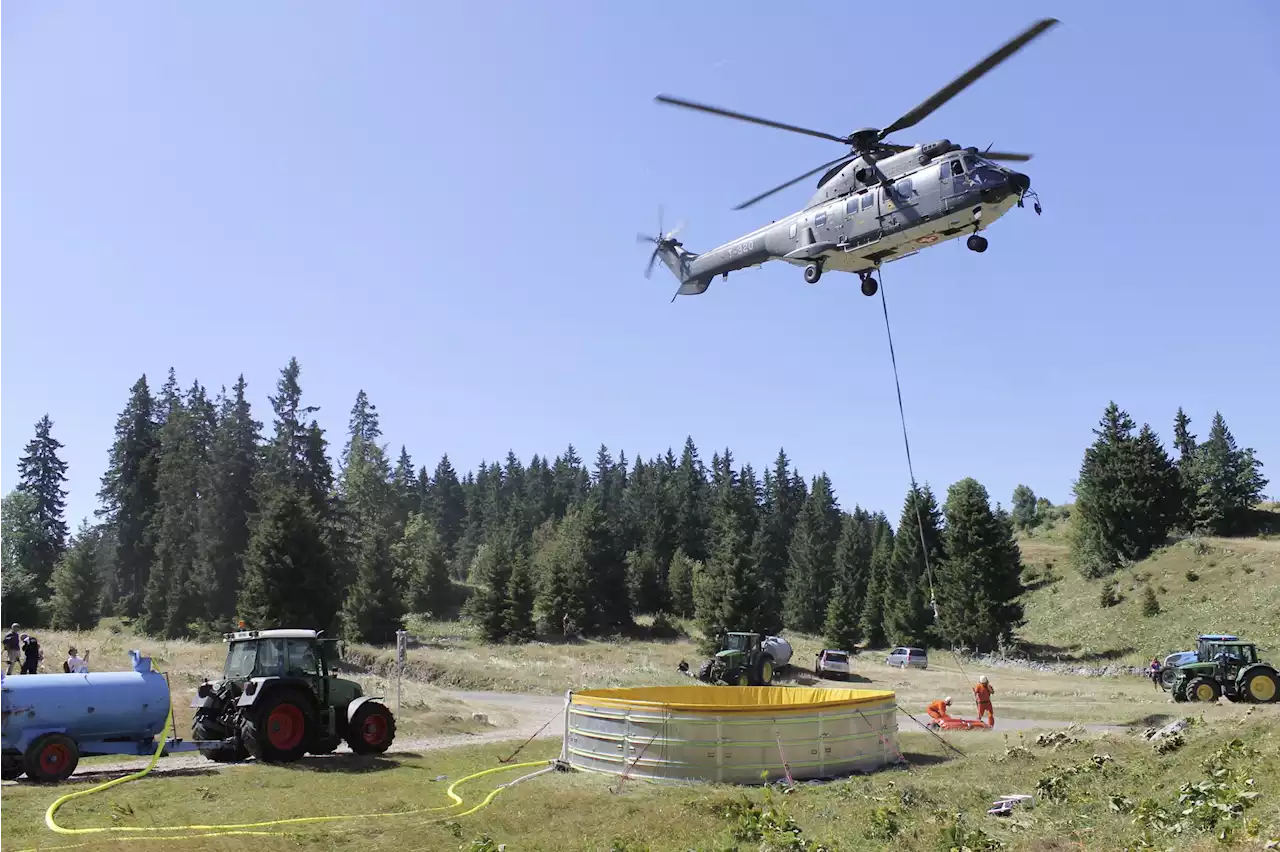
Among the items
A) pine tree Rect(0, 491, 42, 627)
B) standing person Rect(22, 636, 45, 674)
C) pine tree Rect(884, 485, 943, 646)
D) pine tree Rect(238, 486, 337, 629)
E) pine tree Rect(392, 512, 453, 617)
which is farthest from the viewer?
pine tree Rect(392, 512, 453, 617)

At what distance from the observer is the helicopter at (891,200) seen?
1859 centimetres

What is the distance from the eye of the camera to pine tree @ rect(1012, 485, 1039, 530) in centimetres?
11503

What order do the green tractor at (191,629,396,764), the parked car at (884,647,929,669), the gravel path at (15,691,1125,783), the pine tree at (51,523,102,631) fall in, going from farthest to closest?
the pine tree at (51,523,102,631)
the parked car at (884,647,929,669)
the green tractor at (191,629,396,764)
the gravel path at (15,691,1125,783)

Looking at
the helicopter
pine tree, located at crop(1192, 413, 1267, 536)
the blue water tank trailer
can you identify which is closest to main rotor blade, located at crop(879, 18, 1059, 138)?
the helicopter

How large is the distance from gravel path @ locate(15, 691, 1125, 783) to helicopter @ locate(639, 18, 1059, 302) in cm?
1245

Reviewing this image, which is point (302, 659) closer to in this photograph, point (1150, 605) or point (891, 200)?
point (891, 200)

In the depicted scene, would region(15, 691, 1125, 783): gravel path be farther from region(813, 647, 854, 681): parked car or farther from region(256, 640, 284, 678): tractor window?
region(813, 647, 854, 681): parked car

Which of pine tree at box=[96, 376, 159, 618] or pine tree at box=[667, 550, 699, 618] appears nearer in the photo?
pine tree at box=[96, 376, 159, 618]

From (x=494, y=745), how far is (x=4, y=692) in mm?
10522

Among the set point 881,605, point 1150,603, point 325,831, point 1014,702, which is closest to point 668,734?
point 325,831

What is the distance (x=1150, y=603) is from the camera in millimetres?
57000

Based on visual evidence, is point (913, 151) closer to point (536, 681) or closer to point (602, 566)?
point (536, 681)

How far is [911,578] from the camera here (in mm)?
67812

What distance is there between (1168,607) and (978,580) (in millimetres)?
11267
